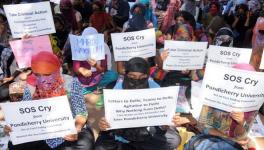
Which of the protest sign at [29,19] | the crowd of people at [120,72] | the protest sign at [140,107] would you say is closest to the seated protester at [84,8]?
the crowd of people at [120,72]

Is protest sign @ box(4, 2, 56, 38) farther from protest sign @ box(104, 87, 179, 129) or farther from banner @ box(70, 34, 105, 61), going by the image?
protest sign @ box(104, 87, 179, 129)

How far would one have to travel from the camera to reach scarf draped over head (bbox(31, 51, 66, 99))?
3.36 m

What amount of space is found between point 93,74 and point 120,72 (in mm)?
405

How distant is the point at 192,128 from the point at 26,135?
187 centimetres

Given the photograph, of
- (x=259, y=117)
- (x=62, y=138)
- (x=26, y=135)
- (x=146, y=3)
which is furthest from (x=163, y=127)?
(x=146, y=3)

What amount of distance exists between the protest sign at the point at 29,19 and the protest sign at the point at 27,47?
0.66 feet

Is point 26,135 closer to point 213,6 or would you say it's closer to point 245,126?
point 245,126

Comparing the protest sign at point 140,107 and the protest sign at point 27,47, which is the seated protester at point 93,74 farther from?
the protest sign at point 140,107

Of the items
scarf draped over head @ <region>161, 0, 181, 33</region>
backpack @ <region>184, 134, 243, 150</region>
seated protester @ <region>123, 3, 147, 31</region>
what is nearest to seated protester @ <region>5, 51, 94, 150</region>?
backpack @ <region>184, 134, 243, 150</region>

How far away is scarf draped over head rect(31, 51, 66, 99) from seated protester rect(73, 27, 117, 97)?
128 centimetres

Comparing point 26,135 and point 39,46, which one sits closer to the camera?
point 26,135

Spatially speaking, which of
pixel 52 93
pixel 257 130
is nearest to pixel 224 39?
pixel 257 130

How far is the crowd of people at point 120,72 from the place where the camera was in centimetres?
340

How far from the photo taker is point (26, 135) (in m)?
3.10
